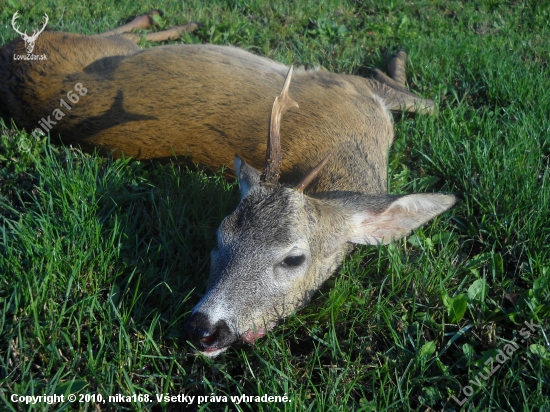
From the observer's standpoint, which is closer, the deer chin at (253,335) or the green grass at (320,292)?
the green grass at (320,292)

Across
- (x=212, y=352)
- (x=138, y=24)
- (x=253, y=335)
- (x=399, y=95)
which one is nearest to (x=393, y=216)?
(x=253, y=335)

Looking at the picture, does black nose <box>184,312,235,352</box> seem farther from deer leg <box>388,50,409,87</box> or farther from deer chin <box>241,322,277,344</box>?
deer leg <box>388,50,409,87</box>

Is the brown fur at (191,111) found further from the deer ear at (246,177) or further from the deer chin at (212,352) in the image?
the deer chin at (212,352)

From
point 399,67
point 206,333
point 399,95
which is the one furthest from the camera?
point 399,67

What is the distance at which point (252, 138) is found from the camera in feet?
12.0

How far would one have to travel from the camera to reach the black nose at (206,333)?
93.3 inches

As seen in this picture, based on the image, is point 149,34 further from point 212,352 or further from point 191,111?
point 212,352

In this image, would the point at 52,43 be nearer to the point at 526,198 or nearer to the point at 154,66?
the point at 154,66

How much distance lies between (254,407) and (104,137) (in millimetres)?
2275

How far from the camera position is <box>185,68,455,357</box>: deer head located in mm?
2488

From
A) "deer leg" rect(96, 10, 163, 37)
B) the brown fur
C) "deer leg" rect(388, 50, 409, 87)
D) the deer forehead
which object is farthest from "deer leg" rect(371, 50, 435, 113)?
"deer leg" rect(96, 10, 163, 37)

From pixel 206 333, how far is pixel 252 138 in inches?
65.1

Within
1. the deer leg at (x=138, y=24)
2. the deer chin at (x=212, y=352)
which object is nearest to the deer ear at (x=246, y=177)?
the deer chin at (x=212, y=352)

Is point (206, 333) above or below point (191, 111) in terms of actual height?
below
